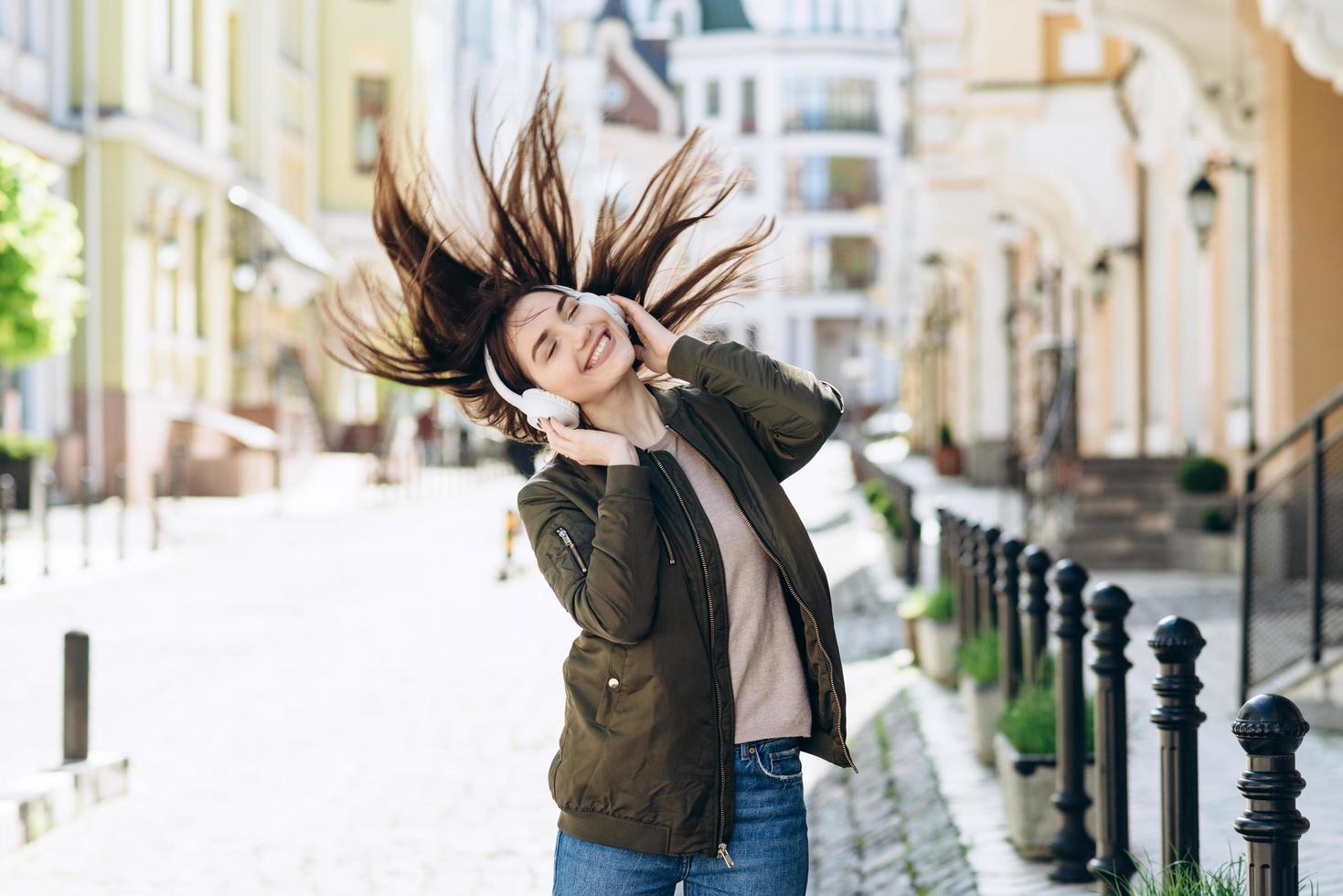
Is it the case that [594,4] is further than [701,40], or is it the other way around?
[701,40]

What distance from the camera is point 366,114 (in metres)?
45.3

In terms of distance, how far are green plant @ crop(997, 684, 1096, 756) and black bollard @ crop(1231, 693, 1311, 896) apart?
294 cm

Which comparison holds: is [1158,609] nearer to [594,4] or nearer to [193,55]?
[193,55]

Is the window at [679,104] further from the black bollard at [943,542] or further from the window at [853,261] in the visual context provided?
the black bollard at [943,542]

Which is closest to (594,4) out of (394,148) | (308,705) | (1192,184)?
(1192,184)

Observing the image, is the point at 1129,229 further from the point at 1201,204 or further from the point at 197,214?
the point at 197,214

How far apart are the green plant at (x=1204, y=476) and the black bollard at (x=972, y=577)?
26.2ft

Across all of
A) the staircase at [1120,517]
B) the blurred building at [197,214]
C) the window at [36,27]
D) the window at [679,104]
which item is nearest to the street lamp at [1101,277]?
the staircase at [1120,517]

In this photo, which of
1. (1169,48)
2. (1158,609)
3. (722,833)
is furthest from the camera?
(1169,48)

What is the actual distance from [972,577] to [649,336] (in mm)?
6276

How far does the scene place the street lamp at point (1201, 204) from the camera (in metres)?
16.0

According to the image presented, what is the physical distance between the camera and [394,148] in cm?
352

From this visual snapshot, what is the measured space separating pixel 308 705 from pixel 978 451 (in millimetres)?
25498

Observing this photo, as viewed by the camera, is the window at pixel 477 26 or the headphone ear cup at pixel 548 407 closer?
the headphone ear cup at pixel 548 407
